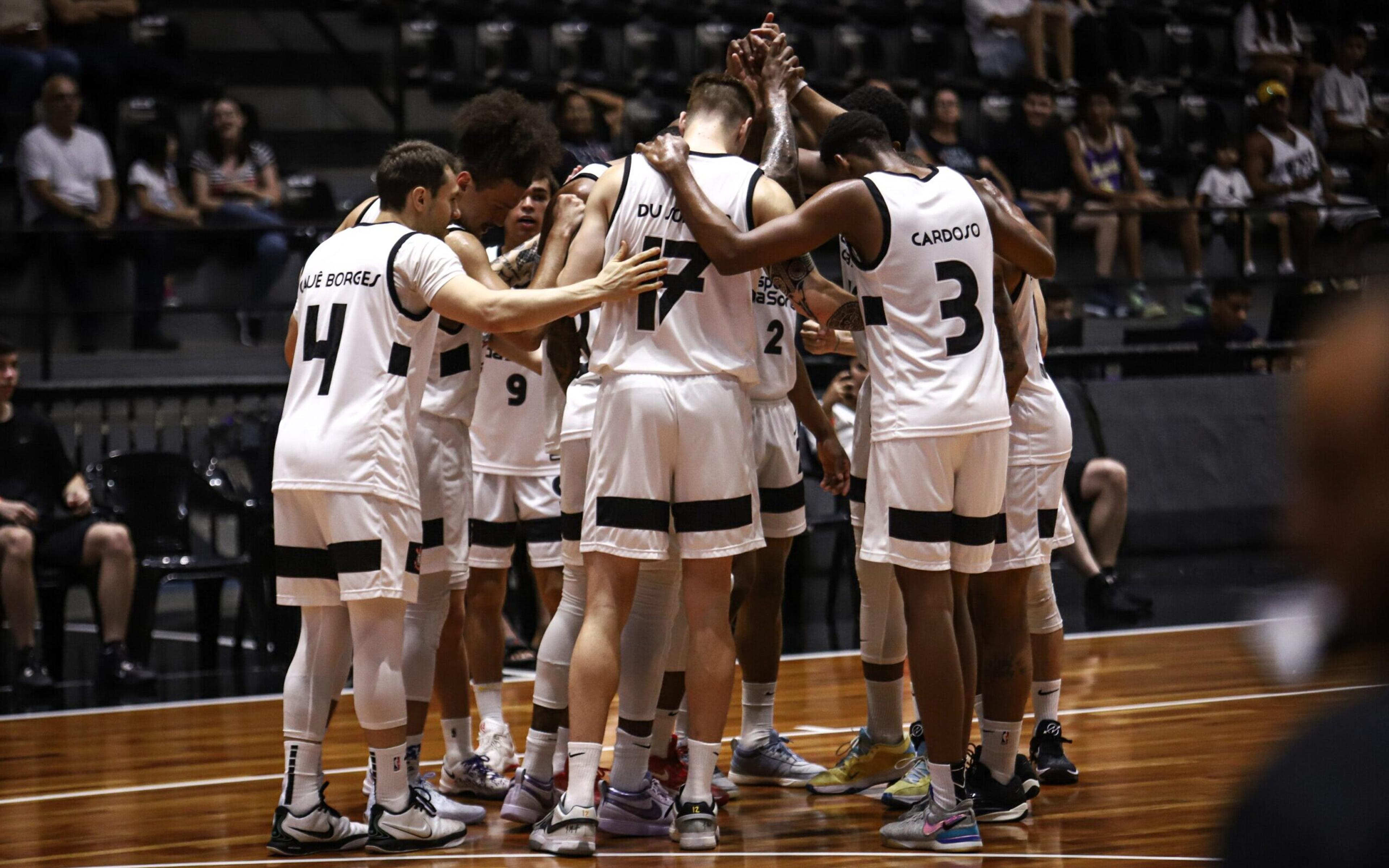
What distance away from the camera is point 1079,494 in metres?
9.27

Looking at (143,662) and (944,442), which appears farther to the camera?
(143,662)

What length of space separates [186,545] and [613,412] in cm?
456

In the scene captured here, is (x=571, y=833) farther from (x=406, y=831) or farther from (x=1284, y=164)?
(x=1284, y=164)

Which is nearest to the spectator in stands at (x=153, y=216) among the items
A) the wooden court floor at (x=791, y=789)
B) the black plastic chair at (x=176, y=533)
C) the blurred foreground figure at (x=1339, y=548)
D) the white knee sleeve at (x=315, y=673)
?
the black plastic chair at (x=176, y=533)

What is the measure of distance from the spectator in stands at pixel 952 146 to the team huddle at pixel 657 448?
22.4ft

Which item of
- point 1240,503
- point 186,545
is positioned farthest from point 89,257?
point 1240,503

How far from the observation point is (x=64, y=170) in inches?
393

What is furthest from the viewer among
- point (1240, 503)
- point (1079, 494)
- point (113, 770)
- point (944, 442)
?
point (1240, 503)

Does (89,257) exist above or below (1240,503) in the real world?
above

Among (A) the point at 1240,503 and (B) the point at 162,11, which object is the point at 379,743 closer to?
(A) the point at 1240,503

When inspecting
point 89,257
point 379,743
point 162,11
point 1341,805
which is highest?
point 162,11

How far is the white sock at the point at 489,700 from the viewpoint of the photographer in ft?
18.1

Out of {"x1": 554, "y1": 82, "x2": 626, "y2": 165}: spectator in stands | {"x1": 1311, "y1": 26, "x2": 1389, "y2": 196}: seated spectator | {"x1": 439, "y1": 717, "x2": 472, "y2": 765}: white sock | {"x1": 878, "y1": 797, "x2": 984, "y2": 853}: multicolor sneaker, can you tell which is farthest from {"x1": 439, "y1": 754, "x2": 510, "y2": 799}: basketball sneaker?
{"x1": 1311, "y1": 26, "x2": 1389, "y2": 196}: seated spectator

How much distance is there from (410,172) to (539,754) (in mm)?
1745
